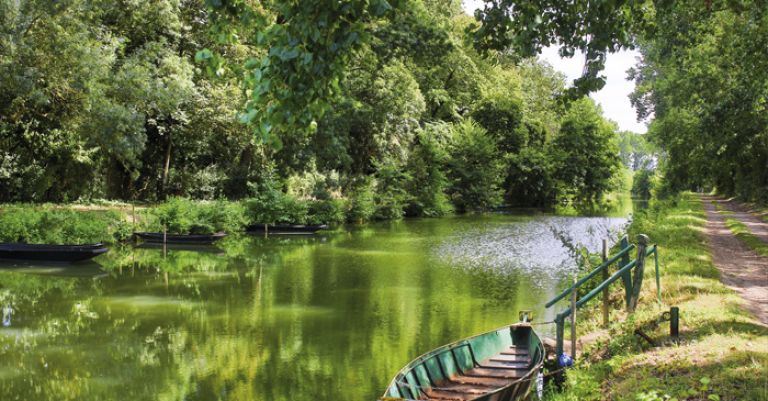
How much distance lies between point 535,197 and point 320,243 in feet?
112

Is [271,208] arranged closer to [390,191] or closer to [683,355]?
[390,191]

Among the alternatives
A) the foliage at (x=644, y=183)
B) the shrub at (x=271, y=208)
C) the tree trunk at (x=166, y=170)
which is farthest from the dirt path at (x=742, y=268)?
the foliage at (x=644, y=183)

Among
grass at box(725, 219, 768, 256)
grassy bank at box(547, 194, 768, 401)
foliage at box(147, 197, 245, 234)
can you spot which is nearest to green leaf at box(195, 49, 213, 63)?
grassy bank at box(547, 194, 768, 401)

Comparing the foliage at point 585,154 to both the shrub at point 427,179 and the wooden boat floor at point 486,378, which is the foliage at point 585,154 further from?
the wooden boat floor at point 486,378

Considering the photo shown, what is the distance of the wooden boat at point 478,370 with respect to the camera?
24.4 ft

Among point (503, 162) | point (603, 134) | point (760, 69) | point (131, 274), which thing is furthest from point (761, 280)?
point (603, 134)

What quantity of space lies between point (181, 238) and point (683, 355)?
2412 cm

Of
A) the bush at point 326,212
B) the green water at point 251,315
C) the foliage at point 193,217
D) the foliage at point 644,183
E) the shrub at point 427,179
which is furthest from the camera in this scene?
the foliage at point 644,183

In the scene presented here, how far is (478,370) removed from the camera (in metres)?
8.89

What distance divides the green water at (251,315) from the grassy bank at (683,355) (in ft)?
10.4

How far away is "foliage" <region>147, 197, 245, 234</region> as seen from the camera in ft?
95.3

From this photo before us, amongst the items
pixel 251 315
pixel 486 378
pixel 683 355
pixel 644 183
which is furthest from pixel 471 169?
pixel 644 183

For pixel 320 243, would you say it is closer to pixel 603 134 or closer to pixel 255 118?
pixel 255 118

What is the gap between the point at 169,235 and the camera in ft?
91.9
